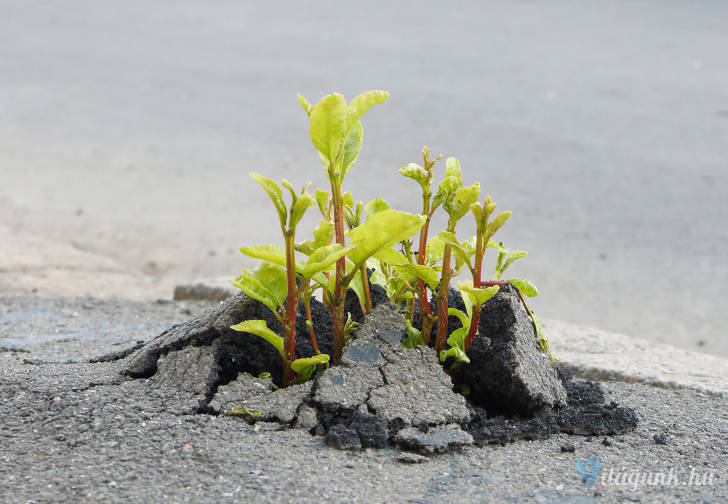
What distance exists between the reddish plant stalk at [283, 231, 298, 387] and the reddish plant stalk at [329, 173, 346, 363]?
9 centimetres

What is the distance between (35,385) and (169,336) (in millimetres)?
313

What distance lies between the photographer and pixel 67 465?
1.38 meters

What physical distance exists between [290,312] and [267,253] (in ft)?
0.46

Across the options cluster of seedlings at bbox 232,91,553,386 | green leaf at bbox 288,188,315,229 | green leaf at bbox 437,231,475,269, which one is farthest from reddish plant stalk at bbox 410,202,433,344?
green leaf at bbox 288,188,315,229

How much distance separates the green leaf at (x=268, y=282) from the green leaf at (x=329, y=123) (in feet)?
0.91

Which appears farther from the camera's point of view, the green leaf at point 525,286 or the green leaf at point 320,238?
the green leaf at point 525,286

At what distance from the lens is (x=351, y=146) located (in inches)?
64.3

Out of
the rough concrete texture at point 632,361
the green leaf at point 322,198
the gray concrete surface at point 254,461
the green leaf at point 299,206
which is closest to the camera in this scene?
the gray concrete surface at point 254,461

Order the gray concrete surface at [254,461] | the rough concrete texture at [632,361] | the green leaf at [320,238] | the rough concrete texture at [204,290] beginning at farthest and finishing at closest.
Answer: the rough concrete texture at [204,290]
the rough concrete texture at [632,361]
the green leaf at [320,238]
the gray concrete surface at [254,461]

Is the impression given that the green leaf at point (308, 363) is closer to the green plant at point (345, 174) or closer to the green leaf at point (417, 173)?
the green plant at point (345, 174)

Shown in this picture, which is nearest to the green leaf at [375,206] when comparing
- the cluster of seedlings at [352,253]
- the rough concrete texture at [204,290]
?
the cluster of seedlings at [352,253]

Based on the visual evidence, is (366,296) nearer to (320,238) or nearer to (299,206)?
(320,238)

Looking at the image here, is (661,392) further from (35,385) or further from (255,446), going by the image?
(35,385)

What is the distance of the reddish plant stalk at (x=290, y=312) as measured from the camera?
150 centimetres
